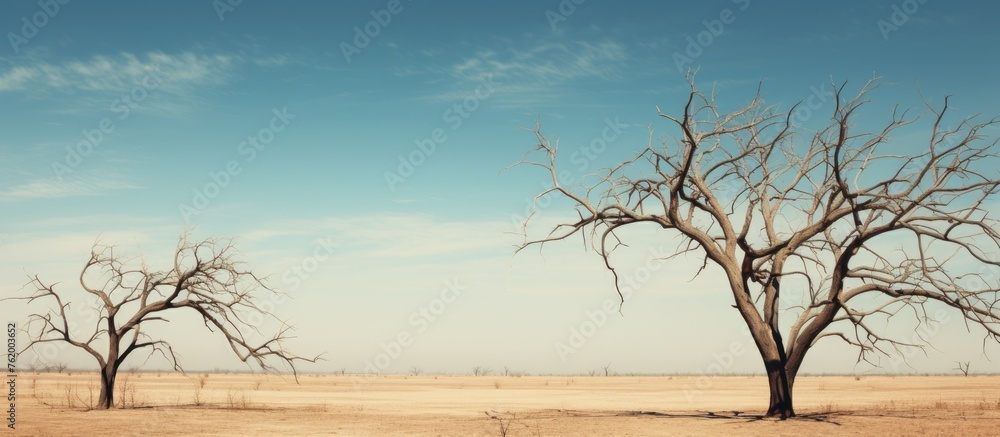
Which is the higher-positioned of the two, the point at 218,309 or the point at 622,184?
the point at 622,184

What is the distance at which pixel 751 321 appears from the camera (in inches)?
771

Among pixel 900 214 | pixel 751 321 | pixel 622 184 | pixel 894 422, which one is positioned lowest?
pixel 894 422

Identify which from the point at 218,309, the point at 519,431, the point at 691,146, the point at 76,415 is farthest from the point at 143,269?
the point at 691,146

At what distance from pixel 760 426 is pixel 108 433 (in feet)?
48.5

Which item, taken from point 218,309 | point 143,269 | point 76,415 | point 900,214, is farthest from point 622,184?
point 76,415

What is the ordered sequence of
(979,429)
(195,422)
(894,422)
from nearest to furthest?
1. (979,429)
2. (894,422)
3. (195,422)

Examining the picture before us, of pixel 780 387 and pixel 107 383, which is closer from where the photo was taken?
pixel 780 387

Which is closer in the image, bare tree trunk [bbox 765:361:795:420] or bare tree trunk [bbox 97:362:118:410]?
bare tree trunk [bbox 765:361:795:420]

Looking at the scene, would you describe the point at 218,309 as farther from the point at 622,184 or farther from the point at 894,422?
the point at 894,422

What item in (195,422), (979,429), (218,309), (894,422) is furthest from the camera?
(218,309)

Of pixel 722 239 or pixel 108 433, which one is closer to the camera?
pixel 108 433

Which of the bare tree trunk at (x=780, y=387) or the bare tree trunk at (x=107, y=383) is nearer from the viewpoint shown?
the bare tree trunk at (x=780, y=387)

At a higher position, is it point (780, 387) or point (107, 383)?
point (107, 383)

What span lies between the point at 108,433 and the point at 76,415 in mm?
5686
